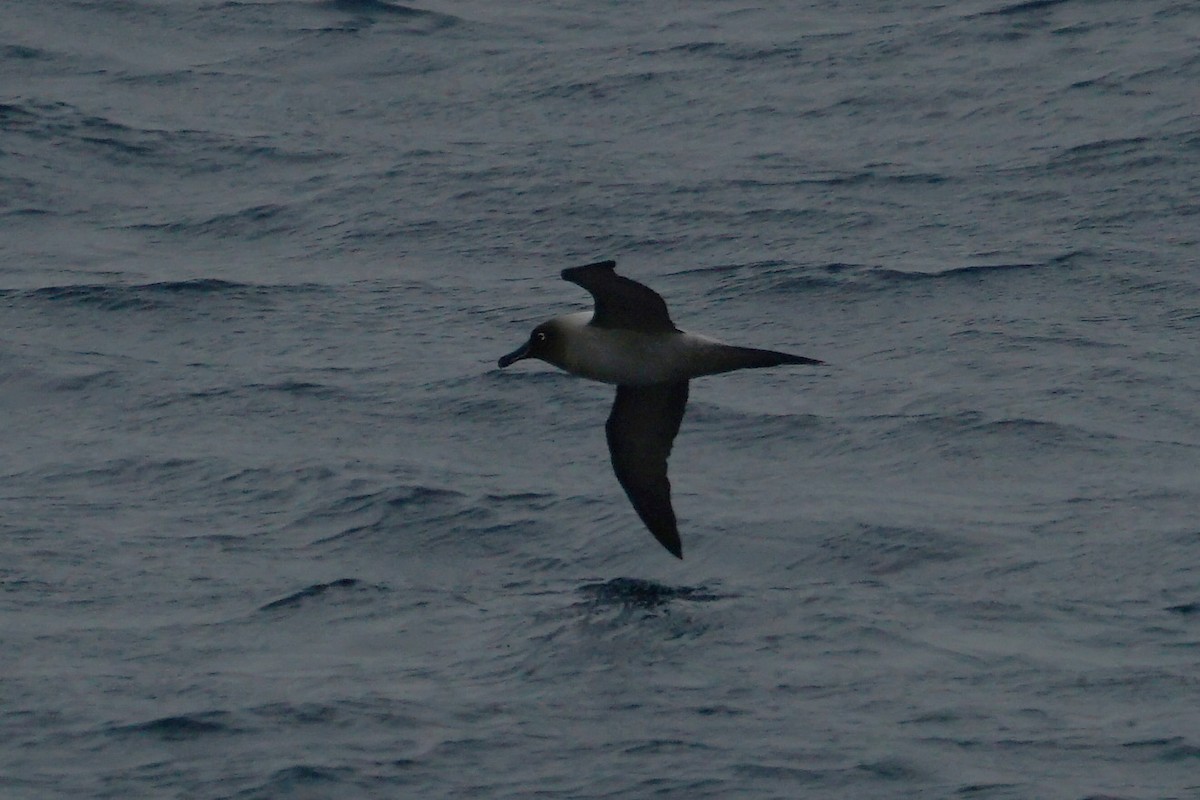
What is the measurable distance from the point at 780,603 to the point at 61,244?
10.9 metres

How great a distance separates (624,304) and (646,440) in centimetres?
Answer: 139

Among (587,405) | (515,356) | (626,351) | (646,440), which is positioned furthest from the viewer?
(587,405)

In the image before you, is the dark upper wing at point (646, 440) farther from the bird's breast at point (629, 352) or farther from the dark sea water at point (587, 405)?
the bird's breast at point (629, 352)

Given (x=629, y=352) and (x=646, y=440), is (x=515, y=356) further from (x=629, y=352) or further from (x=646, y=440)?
(x=646, y=440)

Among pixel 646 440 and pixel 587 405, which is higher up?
pixel 646 440

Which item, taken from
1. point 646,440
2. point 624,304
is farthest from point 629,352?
point 646,440

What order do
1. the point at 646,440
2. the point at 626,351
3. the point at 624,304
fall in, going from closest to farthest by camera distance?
the point at 624,304, the point at 626,351, the point at 646,440

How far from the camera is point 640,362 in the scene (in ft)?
53.5

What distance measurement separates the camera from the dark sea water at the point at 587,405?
14.4 metres

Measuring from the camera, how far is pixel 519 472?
62.0ft

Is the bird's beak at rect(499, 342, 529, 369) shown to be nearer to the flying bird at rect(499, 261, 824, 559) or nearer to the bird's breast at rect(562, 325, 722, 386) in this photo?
the flying bird at rect(499, 261, 824, 559)

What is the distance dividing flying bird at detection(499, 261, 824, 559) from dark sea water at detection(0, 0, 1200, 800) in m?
0.54

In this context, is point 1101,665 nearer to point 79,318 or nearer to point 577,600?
point 577,600

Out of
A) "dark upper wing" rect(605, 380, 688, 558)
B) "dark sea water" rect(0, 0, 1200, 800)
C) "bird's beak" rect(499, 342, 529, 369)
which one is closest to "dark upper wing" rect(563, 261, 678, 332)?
"bird's beak" rect(499, 342, 529, 369)
